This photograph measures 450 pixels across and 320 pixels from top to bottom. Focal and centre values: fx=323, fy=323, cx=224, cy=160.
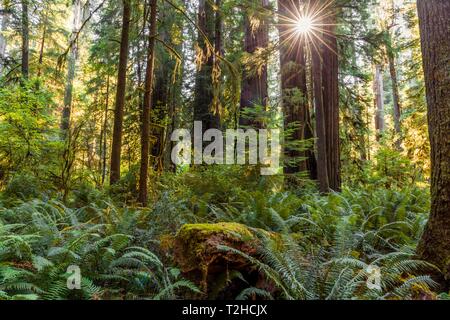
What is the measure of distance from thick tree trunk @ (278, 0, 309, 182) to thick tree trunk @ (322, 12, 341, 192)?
21.6 inches

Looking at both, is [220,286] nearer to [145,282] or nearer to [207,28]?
[145,282]

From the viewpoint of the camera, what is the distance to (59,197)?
5766 millimetres

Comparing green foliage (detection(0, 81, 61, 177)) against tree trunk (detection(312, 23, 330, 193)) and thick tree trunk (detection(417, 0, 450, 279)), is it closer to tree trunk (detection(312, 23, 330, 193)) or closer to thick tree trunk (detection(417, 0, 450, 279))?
tree trunk (detection(312, 23, 330, 193))

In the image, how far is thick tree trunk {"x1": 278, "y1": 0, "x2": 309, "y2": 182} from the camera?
8.05 metres

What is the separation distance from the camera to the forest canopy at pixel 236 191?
268 cm

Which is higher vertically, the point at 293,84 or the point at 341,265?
the point at 293,84

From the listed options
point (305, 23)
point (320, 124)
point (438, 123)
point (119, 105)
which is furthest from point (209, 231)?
point (305, 23)

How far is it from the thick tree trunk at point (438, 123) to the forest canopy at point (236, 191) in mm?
12

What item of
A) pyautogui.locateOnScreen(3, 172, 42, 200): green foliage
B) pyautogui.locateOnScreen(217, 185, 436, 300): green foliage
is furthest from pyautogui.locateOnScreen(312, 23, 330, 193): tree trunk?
pyautogui.locateOnScreen(3, 172, 42, 200): green foliage

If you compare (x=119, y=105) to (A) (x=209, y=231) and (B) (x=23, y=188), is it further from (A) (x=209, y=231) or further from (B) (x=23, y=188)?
(A) (x=209, y=231)

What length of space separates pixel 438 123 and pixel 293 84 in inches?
222

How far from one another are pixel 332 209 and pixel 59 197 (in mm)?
4692

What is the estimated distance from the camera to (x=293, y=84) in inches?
337

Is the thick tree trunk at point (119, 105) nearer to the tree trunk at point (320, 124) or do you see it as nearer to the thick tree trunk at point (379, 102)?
the tree trunk at point (320, 124)
